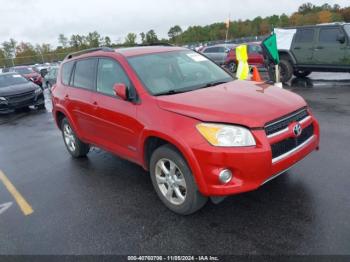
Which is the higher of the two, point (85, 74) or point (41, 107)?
point (85, 74)

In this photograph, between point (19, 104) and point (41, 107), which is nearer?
point (19, 104)

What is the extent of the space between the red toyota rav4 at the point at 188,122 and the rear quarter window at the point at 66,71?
1.74 ft

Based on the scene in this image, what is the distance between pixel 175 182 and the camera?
3740 mm

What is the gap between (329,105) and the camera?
8.38 metres

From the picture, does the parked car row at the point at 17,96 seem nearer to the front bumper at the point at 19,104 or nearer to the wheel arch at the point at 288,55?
the front bumper at the point at 19,104

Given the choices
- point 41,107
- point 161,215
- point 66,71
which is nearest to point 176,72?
point 161,215

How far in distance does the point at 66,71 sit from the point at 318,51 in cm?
935

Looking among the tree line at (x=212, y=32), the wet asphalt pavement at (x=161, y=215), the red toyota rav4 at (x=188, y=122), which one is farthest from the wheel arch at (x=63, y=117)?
the tree line at (x=212, y=32)

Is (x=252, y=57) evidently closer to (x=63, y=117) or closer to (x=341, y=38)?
(x=341, y=38)

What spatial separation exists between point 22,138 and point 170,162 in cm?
602

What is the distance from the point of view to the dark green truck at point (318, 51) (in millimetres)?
11328

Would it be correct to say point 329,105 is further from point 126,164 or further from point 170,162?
point 170,162

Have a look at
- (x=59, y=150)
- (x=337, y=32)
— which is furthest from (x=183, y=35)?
(x=59, y=150)

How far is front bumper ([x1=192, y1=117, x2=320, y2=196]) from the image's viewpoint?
320 centimetres
